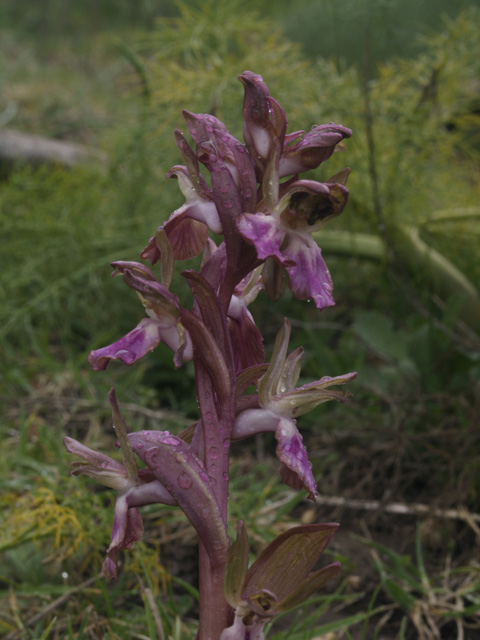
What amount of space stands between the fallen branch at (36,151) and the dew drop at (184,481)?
2.42 m

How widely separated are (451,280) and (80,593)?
1137mm

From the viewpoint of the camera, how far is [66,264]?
2064 millimetres

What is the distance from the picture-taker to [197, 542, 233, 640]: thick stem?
0.65 m

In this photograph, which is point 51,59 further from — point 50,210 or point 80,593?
point 80,593

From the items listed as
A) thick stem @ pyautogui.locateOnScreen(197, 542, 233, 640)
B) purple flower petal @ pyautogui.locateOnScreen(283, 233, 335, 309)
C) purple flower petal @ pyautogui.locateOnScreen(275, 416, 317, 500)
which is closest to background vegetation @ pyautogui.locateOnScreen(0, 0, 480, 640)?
thick stem @ pyautogui.locateOnScreen(197, 542, 233, 640)

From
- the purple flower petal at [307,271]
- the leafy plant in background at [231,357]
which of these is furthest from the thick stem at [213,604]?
the purple flower petal at [307,271]

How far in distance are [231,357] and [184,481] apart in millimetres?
122

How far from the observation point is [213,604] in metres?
0.65

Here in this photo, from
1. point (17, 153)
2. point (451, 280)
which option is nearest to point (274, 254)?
point (451, 280)

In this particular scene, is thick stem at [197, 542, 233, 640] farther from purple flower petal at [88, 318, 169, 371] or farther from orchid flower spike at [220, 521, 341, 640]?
purple flower petal at [88, 318, 169, 371]

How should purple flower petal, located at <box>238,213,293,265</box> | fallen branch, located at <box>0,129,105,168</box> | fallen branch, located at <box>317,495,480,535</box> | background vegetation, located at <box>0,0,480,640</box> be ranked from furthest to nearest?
fallen branch, located at <box>0,129,105,168</box>
fallen branch, located at <box>317,495,480,535</box>
background vegetation, located at <box>0,0,480,640</box>
purple flower petal, located at <box>238,213,293,265</box>

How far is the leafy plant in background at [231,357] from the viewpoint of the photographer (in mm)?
609

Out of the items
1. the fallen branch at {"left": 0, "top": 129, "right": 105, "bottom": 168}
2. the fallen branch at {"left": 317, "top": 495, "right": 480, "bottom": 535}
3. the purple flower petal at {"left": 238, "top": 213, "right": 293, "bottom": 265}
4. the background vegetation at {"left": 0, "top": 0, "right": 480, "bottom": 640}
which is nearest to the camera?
the purple flower petal at {"left": 238, "top": 213, "right": 293, "bottom": 265}

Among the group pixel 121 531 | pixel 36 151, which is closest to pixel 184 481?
pixel 121 531
